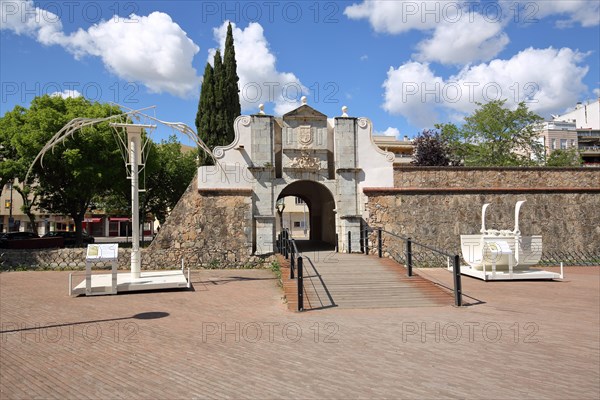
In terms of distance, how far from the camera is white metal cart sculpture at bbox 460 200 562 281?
43.3 ft

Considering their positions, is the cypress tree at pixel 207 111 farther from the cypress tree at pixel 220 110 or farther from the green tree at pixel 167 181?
the green tree at pixel 167 181

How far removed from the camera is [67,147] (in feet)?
68.8

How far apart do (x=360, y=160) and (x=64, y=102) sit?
16.8 metres

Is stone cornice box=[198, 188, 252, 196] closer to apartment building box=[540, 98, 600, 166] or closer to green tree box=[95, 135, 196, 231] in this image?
green tree box=[95, 135, 196, 231]

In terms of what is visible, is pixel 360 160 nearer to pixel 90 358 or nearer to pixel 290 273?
pixel 290 273

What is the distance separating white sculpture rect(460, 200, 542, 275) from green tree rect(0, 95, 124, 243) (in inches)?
683

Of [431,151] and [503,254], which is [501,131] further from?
[503,254]

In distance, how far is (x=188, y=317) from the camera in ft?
27.2

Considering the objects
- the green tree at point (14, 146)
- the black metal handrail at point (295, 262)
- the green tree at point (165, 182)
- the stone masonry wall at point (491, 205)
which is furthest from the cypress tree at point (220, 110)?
the stone masonry wall at point (491, 205)

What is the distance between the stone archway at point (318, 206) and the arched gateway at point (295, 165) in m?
1.87

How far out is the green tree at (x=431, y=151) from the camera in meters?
31.1

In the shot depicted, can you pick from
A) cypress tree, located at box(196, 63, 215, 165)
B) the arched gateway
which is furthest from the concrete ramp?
cypress tree, located at box(196, 63, 215, 165)

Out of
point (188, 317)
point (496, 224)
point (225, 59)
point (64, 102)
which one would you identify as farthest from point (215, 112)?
point (188, 317)

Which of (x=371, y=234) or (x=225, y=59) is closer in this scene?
(x=371, y=234)
